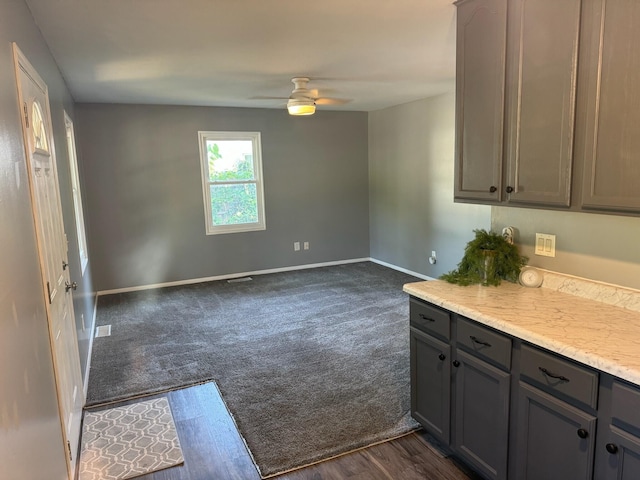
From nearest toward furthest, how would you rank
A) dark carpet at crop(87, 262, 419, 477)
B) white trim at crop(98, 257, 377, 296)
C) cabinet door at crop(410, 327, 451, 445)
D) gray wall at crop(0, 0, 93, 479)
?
A: gray wall at crop(0, 0, 93, 479) → cabinet door at crop(410, 327, 451, 445) → dark carpet at crop(87, 262, 419, 477) → white trim at crop(98, 257, 377, 296)

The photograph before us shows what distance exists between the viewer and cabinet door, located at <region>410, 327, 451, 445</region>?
2289 millimetres

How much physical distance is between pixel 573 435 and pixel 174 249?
5.42m

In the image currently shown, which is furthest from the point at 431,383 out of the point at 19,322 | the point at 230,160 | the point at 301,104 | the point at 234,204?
the point at 230,160

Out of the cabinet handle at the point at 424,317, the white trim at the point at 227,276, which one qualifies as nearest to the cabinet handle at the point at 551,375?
the cabinet handle at the point at 424,317

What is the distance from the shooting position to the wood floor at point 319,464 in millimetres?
A: 2301

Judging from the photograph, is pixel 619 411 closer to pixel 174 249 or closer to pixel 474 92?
pixel 474 92

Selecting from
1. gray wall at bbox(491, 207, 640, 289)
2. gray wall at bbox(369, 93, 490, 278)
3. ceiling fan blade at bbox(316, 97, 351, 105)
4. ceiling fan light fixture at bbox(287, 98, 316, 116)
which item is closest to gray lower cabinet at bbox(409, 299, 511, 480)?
gray wall at bbox(491, 207, 640, 289)

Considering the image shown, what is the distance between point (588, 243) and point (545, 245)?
244 millimetres

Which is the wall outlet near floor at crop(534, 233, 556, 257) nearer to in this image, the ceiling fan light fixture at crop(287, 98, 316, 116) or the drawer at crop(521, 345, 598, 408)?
the drawer at crop(521, 345, 598, 408)

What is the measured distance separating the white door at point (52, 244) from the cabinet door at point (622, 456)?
2272mm

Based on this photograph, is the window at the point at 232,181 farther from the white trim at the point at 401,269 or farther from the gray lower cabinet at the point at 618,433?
the gray lower cabinet at the point at 618,433

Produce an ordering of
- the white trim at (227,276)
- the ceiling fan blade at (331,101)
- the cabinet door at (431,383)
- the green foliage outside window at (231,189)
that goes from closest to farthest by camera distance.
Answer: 1. the cabinet door at (431,383)
2. the ceiling fan blade at (331,101)
3. the white trim at (227,276)
4. the green foliage outside window at (231,189)

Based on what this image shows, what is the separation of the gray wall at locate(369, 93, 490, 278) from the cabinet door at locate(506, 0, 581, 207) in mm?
3005

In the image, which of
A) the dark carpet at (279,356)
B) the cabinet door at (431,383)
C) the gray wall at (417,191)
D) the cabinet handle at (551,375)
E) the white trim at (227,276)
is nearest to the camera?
the cabinet handle at (551,375)
